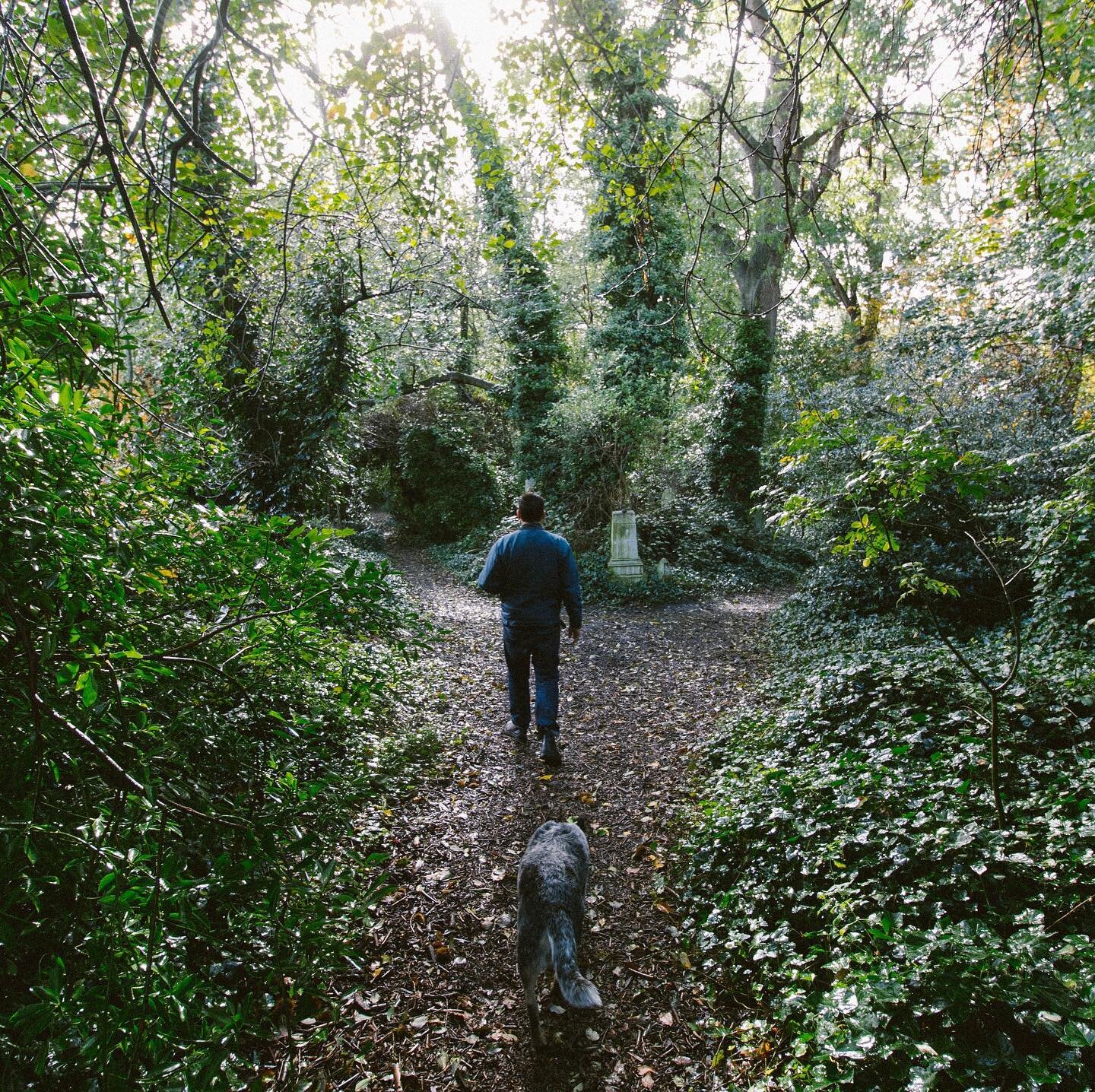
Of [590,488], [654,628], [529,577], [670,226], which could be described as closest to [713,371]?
[670,226]

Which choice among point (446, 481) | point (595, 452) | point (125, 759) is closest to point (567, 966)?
point (125, 759)

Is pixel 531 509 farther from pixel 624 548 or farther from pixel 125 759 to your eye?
pixel 624 548

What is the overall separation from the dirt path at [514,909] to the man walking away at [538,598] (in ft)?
1.91

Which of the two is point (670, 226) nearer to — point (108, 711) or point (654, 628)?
point (654, 628)

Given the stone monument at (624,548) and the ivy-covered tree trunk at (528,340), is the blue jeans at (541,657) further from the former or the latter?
the ivy-covered tree trunk at (528,340)

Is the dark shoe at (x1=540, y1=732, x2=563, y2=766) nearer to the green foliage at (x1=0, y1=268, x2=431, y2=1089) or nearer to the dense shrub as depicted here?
the green foliage at (x1=0, y1=268, x2=431, y2=1089)

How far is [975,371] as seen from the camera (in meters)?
9.84

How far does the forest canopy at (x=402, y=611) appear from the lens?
1434 millimetres

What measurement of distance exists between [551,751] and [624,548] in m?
6.87

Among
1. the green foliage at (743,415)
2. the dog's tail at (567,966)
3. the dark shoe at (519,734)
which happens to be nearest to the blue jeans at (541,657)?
the dark shoe at (519,734)

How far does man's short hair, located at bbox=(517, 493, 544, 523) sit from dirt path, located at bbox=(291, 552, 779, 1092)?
2004 mm

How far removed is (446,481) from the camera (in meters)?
18.2

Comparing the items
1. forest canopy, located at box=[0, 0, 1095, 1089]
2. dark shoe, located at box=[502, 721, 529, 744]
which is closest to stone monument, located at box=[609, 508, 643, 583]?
forest canopy, located at box=[0, 0, 1095, 1089]

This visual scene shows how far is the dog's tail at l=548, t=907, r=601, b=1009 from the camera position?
2330mm
